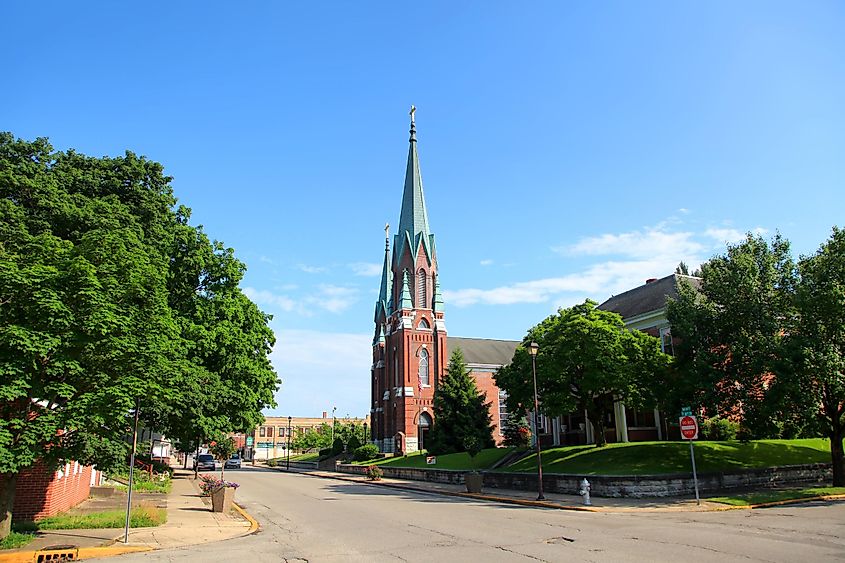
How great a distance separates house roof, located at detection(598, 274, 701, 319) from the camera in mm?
37438

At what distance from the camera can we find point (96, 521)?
53.6 feet

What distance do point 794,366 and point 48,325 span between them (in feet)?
73.4

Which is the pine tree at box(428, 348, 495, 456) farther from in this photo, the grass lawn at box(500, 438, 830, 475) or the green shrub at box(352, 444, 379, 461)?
the grass lawn at box(500, 438, 830, 475)

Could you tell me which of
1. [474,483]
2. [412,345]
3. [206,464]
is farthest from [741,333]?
[206,464]

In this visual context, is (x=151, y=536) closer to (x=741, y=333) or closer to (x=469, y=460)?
(x=741, y=333)

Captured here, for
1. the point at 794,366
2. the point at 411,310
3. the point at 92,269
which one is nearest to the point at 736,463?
the point at 794,366

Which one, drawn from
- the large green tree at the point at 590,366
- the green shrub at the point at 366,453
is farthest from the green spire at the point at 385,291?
the large green tree at the point at 590,366

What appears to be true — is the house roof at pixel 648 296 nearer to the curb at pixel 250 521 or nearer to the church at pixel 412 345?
the church at pixel 412 345

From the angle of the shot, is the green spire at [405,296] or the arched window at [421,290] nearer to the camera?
the green spire at [405,296]

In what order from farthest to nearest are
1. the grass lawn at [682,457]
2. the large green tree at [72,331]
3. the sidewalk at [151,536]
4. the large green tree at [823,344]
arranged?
the grass lawn at [682,457] < the large green tree at [823,344] < the sidewalk at [151,536] < the large green tree at [72,331]

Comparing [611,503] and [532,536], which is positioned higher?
[532,536]

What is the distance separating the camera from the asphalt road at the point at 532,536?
434 inches

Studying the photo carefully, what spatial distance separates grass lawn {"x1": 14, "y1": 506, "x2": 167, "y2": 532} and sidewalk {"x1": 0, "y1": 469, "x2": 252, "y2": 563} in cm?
42

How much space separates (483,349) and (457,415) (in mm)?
26131
